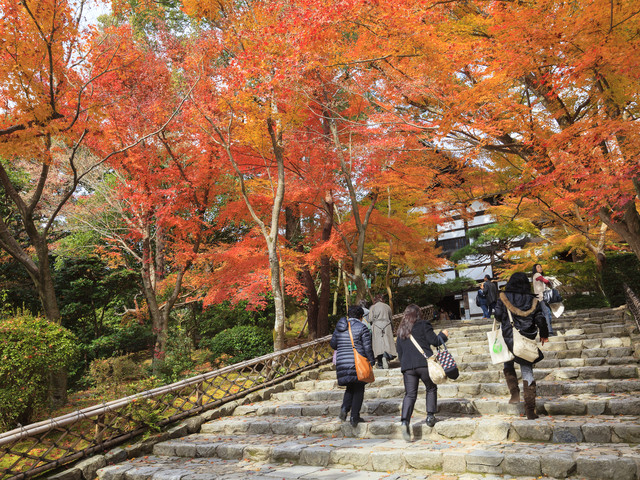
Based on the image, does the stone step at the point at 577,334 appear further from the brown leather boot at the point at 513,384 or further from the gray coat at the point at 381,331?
the brown leather boot at the point at 513,384

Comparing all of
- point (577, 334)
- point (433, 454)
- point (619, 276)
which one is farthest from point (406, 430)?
point (619, 276)

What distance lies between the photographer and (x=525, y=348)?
5605 mm

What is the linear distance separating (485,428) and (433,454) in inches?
37.6

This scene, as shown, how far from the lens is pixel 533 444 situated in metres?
5.03

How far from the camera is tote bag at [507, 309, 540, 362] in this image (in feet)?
18.4

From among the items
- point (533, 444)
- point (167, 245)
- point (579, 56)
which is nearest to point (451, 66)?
point (579, 56)

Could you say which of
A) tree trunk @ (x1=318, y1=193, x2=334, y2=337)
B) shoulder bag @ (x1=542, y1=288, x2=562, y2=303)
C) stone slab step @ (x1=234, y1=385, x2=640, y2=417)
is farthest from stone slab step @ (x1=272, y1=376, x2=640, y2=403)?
tree trunk @ (x1=318, y1=193, x2=334, y2=337)

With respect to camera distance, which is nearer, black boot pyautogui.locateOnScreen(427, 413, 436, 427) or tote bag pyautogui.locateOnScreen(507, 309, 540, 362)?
tote bag pyautogui.locateOnScreen(507, 309, 540, 362)

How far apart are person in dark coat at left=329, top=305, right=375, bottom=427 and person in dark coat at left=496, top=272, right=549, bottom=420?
6.16 feet

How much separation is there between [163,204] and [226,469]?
994 centimetres

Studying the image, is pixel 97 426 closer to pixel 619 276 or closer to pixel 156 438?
pixel 156 438

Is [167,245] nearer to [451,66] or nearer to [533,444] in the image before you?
[451,66]

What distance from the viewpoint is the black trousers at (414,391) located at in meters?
5.72

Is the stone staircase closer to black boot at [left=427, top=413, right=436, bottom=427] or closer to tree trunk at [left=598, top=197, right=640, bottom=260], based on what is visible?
black boot at [left=427, top=413, right=436, bottom=427]
